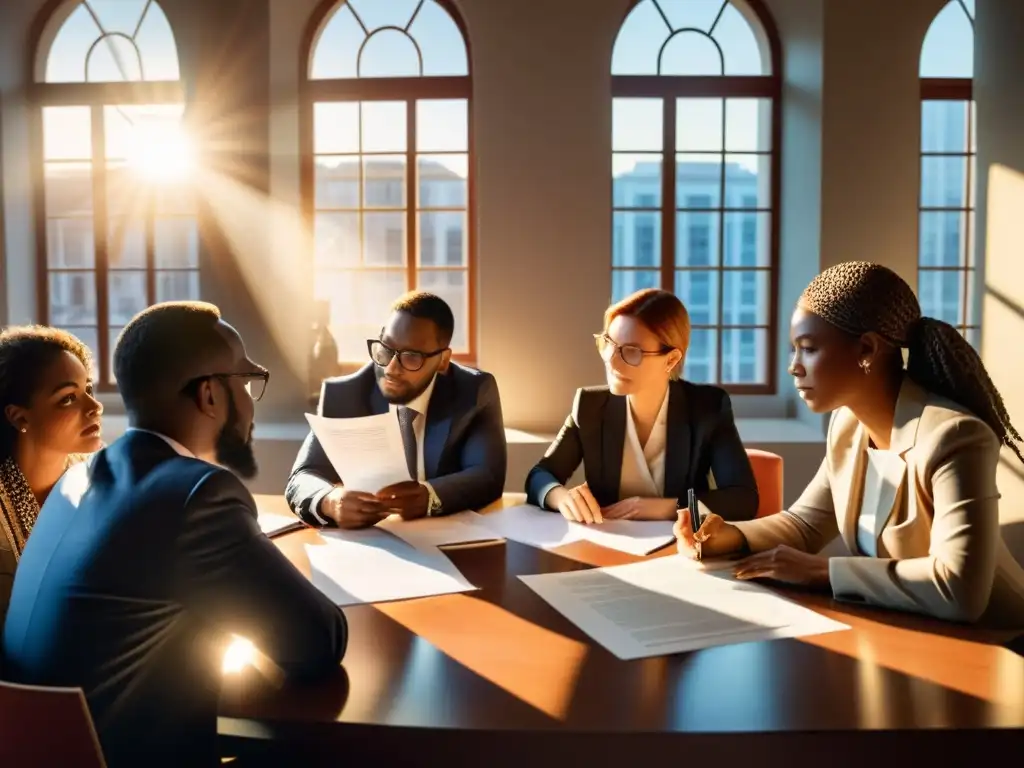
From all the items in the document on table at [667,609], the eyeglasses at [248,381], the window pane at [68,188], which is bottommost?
the document on table at [667,609]

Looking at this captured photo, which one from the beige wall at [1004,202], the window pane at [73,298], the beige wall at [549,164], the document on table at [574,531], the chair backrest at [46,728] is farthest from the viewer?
the window pane at [73,298]

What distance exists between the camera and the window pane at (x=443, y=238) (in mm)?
5176

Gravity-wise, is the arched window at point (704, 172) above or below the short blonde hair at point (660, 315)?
above

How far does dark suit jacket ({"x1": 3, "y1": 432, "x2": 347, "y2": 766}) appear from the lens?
119 cm

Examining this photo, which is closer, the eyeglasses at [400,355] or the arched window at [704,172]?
the eyeglasses at [400,355]

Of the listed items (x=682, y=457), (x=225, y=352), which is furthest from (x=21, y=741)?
(x=682, y=457)

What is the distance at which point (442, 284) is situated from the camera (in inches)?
205

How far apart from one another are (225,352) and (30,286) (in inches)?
180

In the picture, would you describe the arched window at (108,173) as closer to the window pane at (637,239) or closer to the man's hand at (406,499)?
the window pane at (637,239)

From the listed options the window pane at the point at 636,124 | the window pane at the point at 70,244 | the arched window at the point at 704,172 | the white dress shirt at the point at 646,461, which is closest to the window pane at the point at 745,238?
the arched window at the point at 704,172

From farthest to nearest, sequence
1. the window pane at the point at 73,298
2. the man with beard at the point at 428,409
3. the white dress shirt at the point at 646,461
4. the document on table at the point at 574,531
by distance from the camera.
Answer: the window pane at the point at 73,298
the white dress shirt at the point at 646,461
the man with beard at the point at 428,409
the document on table at the point at 574,531

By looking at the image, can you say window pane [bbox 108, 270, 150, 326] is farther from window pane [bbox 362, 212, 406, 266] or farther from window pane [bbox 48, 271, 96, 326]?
window pane [bbox 362, 212, 406, 266]

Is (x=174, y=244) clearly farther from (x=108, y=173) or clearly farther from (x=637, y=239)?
(x=637, y=239)

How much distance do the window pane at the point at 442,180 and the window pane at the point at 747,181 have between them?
1510 millimetres
